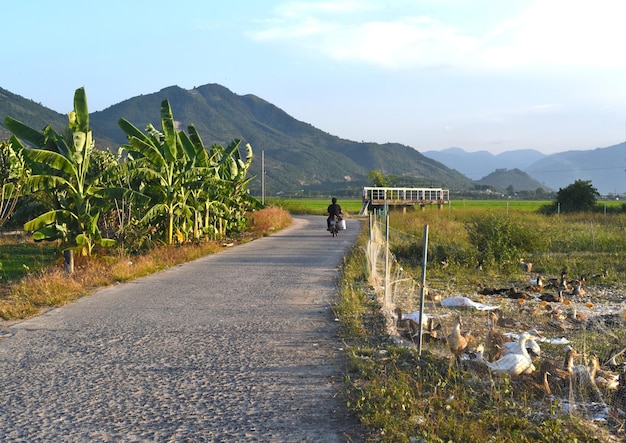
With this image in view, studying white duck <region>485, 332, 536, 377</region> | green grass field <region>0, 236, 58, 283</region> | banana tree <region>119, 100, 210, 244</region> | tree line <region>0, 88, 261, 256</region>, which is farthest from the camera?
banana tree <region>119, 100, 210, 244</region>

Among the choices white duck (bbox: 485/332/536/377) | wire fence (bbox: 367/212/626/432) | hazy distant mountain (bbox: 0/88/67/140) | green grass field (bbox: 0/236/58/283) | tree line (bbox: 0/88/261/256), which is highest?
hazy distant mountain (bbox: 0/88/67/140)

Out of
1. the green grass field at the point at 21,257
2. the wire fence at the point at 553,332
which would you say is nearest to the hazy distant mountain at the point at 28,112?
the green grass field at the point at 21,257

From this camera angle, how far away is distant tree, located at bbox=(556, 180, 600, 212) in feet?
144

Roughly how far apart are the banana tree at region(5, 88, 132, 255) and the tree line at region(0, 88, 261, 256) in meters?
0.02

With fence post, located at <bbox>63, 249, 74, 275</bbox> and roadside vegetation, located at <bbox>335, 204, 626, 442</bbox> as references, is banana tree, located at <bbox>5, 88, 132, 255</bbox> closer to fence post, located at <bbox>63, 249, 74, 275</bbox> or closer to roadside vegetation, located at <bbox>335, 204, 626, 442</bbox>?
fence post, located at <bbox>63, 249, 74, 275</bbox>

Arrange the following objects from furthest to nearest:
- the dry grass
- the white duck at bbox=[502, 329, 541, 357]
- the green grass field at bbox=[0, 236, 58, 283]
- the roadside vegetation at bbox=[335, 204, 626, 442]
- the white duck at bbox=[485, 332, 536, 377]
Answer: the green grass field at bbox=[0, 236, 58, 283] < the dry grass < the white duck at bbox=[502, 329, 541, 357] < the white duck at bbox=[485, 332, 536, 377] < the roadside vegetation at bbox=[335, 204, 626, 442]

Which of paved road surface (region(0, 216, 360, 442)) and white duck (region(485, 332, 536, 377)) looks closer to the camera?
paved road surface (region(0, 216, 360, 442))

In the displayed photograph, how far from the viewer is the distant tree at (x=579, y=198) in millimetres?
44031

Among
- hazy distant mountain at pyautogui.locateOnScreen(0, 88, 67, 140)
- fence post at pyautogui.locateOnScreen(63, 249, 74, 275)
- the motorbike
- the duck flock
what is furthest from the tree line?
hazy distant mountain at pyautogui.locateOnScreen(0, 88, 67, 140)

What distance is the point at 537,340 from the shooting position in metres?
7.66

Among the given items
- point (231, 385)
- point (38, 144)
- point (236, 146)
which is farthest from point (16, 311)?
point (236, 146)

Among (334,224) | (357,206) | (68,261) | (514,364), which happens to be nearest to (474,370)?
(514,364)

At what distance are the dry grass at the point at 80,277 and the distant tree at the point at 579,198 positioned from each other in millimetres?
33845

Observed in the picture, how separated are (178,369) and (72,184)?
8.97 meters
